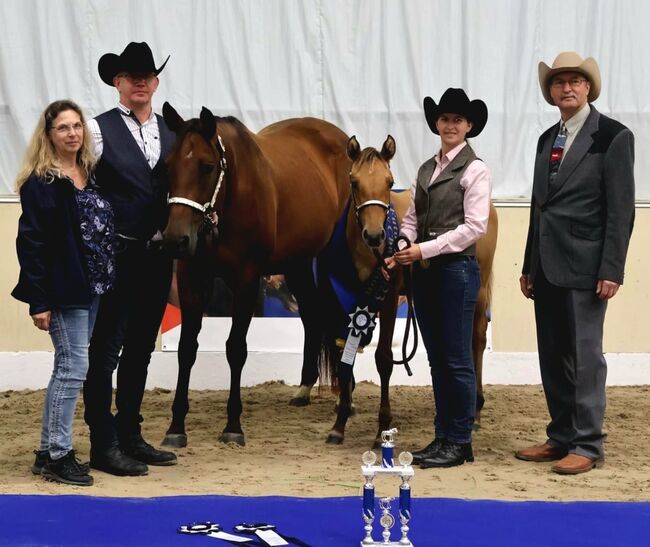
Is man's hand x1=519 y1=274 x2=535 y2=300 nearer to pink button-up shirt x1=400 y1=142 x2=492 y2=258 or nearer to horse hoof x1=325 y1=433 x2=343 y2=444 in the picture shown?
pink button-up shirt x1=400 y1=142 x2=492 y2=258

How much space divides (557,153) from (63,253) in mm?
2342

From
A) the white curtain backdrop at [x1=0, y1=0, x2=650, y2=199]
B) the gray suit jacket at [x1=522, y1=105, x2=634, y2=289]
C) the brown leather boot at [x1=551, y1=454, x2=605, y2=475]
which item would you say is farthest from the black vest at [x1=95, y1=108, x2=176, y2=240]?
the white curtain backdrop at [x1=0, y1=0, x2=650, y2=199]

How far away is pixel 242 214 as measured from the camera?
19.2 feet

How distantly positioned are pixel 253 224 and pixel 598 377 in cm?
201

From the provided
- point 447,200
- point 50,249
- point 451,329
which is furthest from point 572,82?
point 50,249

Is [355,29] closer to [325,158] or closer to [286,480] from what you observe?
[325,158]

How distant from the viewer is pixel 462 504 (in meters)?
4.21

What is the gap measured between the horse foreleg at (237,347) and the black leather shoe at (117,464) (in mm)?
950

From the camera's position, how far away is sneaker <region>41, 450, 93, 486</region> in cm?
463

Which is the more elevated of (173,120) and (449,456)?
(173,120)

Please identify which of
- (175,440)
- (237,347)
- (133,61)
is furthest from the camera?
(237,347)

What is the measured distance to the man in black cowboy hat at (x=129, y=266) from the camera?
15.8ft

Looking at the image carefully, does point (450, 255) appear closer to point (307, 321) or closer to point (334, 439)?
point (334, 439)

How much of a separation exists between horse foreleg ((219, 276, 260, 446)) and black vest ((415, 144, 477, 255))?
4.10 ft
